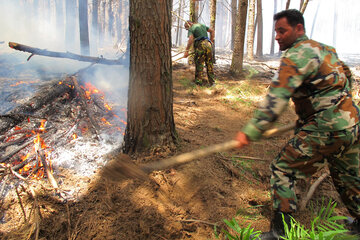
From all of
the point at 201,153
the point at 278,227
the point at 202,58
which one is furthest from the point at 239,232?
the point at 202,58

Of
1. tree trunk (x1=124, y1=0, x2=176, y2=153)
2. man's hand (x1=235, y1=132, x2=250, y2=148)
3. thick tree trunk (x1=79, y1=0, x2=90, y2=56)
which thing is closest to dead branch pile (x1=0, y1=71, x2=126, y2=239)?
tree trunk (x1=124, y1=0, x2=176, y2=153)

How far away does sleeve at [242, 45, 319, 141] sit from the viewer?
176cm

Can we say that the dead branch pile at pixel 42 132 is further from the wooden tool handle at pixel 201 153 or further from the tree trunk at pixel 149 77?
the wooden tool handle at pixel 201 153

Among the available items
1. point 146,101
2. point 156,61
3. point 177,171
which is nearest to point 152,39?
point 156,61

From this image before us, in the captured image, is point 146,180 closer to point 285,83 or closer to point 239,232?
point 239,232

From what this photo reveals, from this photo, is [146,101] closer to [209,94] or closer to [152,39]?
[152,39]

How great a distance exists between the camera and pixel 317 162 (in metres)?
1.96

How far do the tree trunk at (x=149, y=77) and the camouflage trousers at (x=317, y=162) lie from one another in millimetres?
1516

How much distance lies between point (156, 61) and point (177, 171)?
1389 mm

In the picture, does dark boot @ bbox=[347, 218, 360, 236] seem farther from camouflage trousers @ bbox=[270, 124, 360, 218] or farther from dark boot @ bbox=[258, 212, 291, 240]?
dark boot @ bbox=[258, 212, 291, 240]

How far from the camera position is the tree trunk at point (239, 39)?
7570mm

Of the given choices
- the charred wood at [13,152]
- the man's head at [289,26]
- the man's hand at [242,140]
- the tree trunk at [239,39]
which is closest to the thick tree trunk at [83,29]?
the tree trunk at [239,39]

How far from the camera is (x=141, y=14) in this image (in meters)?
2.70

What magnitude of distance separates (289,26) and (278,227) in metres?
1.77
